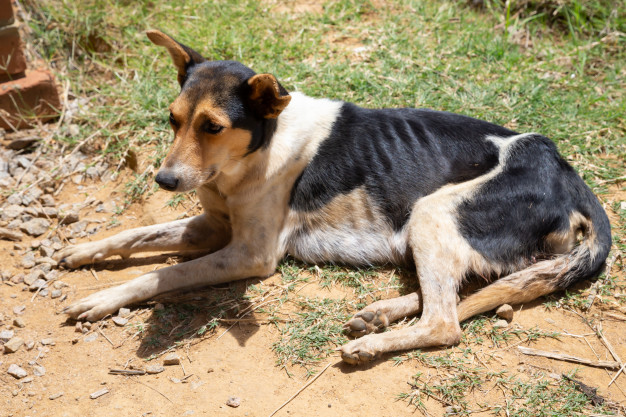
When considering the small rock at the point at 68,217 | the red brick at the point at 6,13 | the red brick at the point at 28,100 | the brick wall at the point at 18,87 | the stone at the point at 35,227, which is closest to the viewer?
the stone at the point at 35,227

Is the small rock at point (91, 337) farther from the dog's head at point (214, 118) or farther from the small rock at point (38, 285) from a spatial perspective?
the dog's head at point (214, 118)

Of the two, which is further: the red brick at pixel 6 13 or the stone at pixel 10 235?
the red brick at pixel 6 13

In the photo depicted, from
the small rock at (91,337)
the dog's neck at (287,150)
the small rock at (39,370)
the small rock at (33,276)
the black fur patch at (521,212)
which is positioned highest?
the dog's neck at (287,150)

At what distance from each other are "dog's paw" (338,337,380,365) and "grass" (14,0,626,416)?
30 centimetres

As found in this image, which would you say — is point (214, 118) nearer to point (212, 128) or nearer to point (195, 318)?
point (212, 128)

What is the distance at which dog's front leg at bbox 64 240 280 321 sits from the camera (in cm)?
393

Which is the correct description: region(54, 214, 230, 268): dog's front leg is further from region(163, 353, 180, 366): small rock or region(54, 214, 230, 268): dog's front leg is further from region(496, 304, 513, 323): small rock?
region(496, 304, 513, 323): small rock

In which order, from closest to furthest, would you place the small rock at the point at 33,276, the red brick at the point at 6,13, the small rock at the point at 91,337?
the small rock at the point at 91,337 → the small rock at the point at 33,276 → the red brick at the point at 6,13

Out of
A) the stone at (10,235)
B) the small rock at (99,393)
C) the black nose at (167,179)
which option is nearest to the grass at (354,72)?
the small rock at (99,393)

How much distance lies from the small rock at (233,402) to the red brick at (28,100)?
4.04m

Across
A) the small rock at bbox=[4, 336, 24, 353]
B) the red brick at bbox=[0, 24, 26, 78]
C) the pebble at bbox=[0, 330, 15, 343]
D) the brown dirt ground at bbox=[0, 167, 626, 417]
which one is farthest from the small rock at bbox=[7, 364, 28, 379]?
the red brick at bbox=[0, 24, 26, 78]

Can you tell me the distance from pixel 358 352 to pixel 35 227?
308 centimetres

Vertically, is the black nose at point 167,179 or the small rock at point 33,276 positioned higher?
the black nose at point 167,179

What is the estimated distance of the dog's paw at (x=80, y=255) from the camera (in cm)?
445
